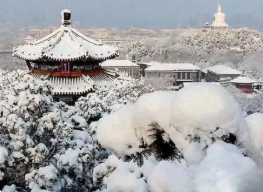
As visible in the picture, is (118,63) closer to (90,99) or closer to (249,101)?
(249,101)

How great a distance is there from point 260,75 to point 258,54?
9682 millimetres

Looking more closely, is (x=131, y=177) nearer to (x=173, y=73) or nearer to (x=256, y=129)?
(x=256, y=129)

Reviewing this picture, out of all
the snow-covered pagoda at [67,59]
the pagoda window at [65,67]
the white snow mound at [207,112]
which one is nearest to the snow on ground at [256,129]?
the white snow mound at [207,112]

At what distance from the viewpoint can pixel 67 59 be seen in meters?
12.0

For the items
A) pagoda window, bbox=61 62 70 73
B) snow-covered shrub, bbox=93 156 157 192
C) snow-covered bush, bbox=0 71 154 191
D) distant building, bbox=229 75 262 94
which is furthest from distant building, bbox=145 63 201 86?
snow-covered shrub, bbox=93 156 157 192

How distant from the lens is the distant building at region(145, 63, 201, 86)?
37.1m

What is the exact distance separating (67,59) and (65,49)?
0.48m

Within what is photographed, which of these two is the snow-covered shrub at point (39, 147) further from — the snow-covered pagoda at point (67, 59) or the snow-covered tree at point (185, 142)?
the snow-covered pagoda at point (67, 59)

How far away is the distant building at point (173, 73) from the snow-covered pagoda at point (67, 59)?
22427mm

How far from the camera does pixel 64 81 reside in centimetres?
1218

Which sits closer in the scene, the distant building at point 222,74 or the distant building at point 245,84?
the distant building at point 245,84

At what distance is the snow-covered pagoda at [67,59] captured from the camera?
11.9 meters

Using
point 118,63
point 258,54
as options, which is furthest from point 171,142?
point 258,54

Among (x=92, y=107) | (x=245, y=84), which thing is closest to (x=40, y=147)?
(x=92, y=107)
